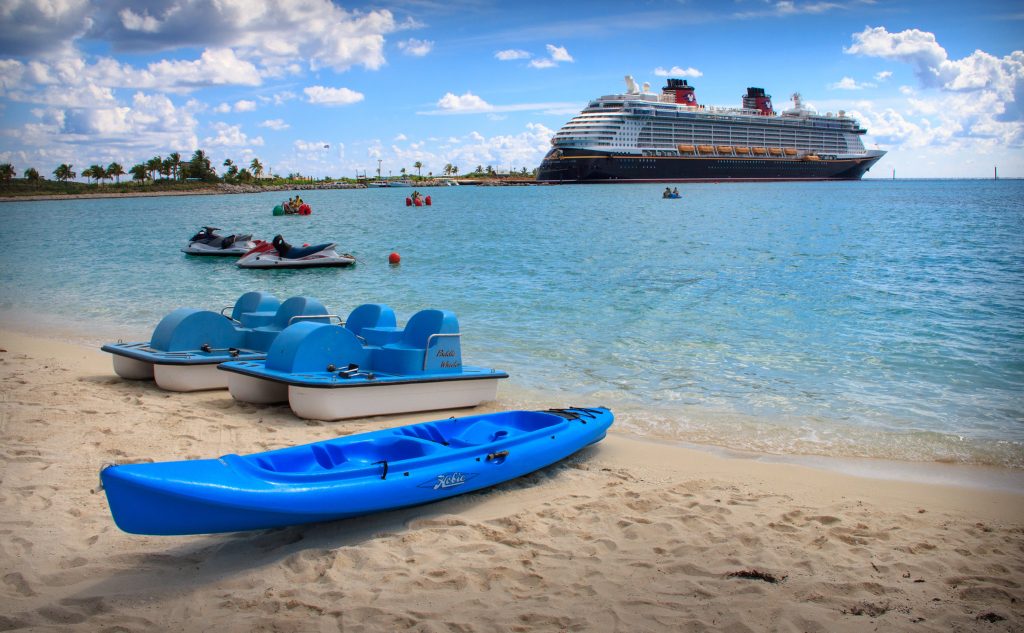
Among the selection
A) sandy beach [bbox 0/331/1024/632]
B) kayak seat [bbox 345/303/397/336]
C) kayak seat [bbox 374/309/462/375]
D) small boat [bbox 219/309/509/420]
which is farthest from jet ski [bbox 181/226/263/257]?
sandy beach [bbox 0/331/1024/632]

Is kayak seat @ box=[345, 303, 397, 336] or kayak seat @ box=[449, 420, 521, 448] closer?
kayak seat @ box=[449, 420, 521, 448]

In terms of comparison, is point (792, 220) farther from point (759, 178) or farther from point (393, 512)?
point (759, 178)

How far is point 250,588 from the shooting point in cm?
397

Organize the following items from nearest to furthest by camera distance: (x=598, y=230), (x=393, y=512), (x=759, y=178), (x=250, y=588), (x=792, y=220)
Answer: (x=250, y=588) → (x=393, y=512) → (x=598, y=230) → (x=792, y=220) → (x=759, y=178)

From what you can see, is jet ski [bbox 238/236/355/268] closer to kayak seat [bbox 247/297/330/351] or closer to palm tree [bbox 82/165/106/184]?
kayak seat [bbox 247/297/330/351]

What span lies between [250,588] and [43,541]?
1.32 metres

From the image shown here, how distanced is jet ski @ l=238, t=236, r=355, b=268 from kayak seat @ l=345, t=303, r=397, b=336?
14583 mm

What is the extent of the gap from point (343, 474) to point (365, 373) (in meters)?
2.82

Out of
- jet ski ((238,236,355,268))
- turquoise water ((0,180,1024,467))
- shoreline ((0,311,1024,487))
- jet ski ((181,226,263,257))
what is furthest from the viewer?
jet ski ((181,226,263,257))

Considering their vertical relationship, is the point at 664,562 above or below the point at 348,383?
below

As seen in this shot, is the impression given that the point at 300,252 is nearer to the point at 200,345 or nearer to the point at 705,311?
the point at 705,311

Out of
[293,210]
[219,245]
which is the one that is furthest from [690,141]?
[219,245]

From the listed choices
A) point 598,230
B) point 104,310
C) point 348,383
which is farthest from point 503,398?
point 598,230

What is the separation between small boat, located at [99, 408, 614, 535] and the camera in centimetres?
387
